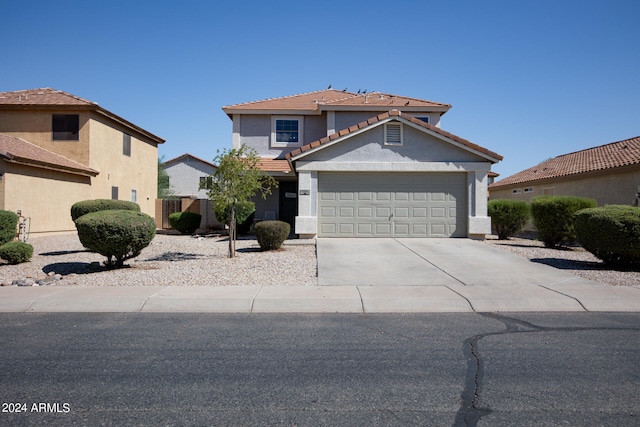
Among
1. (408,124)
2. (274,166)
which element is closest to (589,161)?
(408,124)

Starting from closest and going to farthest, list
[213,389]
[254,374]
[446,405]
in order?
Answer: [446,405] < [213,389] < [254,374]

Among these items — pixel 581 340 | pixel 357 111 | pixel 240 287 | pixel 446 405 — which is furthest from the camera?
pixel 357 111

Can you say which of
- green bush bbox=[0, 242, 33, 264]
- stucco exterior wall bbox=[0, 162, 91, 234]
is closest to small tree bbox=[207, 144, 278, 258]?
green bush bbox=[0, 242, 33, 264]

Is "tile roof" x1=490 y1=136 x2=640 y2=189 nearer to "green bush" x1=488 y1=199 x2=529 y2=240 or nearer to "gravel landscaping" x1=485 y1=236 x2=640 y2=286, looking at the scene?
"green bush" x1=488 y1=199 x2=529 y2=240

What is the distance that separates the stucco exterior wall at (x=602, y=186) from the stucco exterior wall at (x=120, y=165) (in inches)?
902

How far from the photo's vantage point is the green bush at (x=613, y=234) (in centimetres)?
1130

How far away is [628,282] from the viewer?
1018 centimetres

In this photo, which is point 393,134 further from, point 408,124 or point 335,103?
point 335,103

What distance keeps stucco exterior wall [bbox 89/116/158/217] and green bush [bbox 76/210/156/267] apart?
43.4 ft

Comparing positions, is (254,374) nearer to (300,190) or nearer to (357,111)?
(300,190)

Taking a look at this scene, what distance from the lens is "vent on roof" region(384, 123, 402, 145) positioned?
57.6 ft

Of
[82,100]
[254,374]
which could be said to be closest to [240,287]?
[254,374]

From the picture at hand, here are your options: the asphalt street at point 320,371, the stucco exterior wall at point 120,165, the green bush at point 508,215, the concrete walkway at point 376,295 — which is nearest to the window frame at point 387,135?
the green bush at point 508,215

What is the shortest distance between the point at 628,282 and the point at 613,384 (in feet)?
21.7
